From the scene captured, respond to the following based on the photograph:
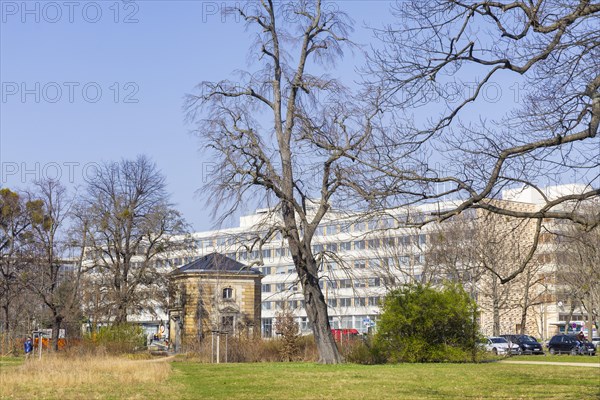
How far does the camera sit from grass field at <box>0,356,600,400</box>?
62.0ft

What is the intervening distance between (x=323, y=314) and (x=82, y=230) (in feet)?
95.7

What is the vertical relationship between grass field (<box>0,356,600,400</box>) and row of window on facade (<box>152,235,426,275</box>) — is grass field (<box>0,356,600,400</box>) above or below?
below

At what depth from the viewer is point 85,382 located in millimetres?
23594

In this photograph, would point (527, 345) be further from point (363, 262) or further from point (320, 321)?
point (320, 321)

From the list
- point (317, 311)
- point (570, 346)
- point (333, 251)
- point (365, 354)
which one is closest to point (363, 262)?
point (570, 346)

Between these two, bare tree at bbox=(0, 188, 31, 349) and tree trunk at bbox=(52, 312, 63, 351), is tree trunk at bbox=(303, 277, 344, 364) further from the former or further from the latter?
bare tree at bbox=(0, 188, 31, 349)

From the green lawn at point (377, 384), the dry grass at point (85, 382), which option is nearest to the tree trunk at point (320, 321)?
the green lawn at point (377, 384)

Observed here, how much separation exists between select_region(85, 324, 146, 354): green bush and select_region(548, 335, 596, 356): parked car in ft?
92.0

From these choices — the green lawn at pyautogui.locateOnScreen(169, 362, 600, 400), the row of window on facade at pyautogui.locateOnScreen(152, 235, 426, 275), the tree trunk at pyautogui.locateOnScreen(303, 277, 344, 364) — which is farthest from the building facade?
the green lawn at pyautogui.locateOnScreen(169, 362, 600, 400)

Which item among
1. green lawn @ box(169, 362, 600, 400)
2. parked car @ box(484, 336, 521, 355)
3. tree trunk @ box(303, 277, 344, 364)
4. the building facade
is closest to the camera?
green lawn @ box(169, 362, 600, 400)

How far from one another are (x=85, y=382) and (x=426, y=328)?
17545mm

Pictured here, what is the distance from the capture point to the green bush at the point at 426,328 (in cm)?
3662

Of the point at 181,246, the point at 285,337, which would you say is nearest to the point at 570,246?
the point at 285,337

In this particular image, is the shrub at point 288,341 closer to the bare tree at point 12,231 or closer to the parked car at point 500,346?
the parked car at point 500,346
